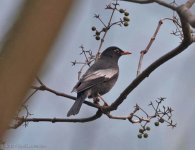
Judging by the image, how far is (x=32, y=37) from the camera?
163 centimetres

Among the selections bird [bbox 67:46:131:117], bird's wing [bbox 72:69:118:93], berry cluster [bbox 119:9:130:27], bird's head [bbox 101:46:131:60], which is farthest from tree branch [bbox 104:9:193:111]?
bird's head [bbox 101:46:131:60]

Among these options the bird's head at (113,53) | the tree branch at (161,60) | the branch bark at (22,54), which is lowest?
the branch bark at (22,54)

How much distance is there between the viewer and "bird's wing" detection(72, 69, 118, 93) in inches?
289

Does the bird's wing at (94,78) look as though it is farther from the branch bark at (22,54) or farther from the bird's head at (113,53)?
the branch bark at (22,54)

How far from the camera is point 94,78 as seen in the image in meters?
7.78

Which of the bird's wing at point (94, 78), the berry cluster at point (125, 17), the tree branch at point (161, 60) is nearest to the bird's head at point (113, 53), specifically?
the bird's wing at point (94, 78)

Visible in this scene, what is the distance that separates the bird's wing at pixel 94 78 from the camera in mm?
7340

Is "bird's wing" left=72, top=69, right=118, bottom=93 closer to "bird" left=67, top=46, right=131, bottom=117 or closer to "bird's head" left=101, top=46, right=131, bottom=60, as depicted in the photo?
"bird" left=67, top=46, right=131, bottom=117

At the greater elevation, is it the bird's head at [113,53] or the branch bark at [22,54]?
the bird's head at [113,53]

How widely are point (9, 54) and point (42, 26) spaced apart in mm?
150

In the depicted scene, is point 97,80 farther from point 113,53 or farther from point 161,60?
point 161,60

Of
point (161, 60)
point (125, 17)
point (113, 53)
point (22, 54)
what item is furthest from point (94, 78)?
point (22, 54)

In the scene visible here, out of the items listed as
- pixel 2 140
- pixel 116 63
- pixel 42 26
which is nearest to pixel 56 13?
pixel 42 26

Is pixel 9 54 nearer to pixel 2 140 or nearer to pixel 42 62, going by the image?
pixel 42 62
